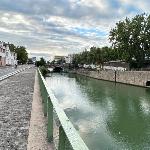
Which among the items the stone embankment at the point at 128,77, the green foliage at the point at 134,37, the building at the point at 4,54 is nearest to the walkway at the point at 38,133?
the stone embankment at the point at 128,77

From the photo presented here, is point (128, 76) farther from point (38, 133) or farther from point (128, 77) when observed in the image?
point (38, 133)

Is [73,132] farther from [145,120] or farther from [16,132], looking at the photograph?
[145,120]

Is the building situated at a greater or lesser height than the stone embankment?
greater

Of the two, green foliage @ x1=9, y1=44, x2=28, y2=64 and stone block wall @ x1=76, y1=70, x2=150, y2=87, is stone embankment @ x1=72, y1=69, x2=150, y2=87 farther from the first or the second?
green foliage @ x1=9, y1=44, x2=28, y2=64

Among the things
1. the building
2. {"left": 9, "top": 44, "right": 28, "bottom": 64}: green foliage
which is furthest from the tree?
the building

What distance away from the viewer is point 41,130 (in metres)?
8.20

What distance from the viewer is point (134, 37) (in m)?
74.1

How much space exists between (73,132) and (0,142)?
306 cm

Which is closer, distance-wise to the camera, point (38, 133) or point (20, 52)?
point (38, 133)

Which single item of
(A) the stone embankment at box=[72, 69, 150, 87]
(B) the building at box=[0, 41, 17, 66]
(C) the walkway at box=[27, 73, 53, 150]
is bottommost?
(A) the stone embankment at box=[72, 69, 150, 87]

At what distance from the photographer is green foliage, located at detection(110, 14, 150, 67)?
7369 centimetres

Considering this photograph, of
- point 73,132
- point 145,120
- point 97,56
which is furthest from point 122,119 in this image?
point 97,56

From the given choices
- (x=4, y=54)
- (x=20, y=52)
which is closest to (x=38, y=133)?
(x=4, y=54)

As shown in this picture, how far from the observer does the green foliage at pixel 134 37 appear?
7369cm
